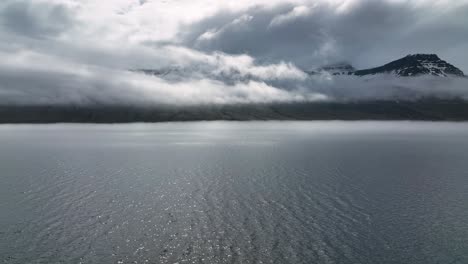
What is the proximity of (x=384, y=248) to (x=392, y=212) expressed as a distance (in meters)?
15.9

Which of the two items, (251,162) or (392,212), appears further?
(251,162)

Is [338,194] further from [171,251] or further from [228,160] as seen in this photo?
[228,160]

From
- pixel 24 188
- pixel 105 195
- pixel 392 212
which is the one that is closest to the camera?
pixel 392 212

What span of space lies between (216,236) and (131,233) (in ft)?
35.7

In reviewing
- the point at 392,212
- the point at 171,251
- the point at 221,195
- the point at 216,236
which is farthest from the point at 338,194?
the point at 171,251

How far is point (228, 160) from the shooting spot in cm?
11912

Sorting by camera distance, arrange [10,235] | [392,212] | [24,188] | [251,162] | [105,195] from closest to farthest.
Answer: [10,235], [392,212], [105,195], [24,188], [251,162]

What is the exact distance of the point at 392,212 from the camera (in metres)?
55.0

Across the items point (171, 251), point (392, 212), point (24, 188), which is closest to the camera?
point (171, 251)

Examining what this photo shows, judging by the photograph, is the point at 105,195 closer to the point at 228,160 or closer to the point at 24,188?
the point at 24,188

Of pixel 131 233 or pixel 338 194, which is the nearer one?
pixel 131 233

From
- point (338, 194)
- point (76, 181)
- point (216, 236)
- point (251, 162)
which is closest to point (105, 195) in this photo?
point (76, 181)

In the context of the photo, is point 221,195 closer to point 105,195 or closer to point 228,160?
point 105,195

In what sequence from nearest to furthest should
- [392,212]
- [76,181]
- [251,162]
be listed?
[392,212] → [76,181] → [251,162]
